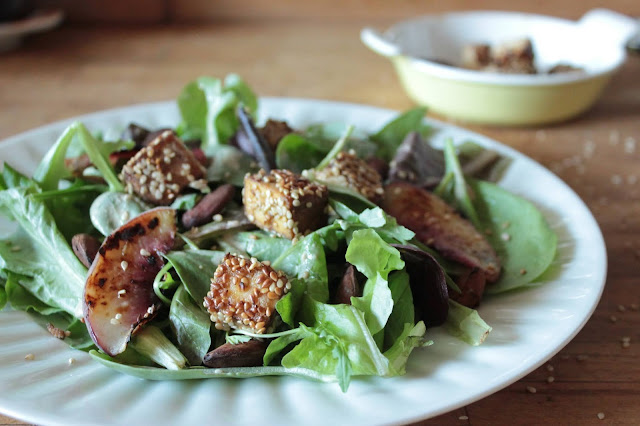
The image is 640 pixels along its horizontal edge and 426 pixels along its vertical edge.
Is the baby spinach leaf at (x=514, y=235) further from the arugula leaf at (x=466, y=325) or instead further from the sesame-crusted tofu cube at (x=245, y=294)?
the sesame-crusted tofu cube at (x=245, y=294)

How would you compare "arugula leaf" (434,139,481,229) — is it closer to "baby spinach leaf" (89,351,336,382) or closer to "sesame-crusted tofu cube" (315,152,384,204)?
"sesame-crusted tofu cube" (315,152,384,204)

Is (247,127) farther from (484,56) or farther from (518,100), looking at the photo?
(484,56)

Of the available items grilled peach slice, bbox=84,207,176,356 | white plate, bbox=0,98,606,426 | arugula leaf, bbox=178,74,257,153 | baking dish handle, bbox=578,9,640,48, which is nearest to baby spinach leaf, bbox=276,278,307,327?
white plate, bbox=0,98,606,426

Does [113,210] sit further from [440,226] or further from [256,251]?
[440,226]

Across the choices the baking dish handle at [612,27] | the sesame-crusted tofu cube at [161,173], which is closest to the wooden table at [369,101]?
the baking dish handle at [612,27]

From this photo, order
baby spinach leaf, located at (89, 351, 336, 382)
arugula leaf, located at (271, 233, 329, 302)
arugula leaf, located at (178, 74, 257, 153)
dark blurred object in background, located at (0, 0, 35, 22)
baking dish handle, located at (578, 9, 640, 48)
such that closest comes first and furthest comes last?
baby spinach leaf, located at (89, 351, 336, 382) → arugula leaf, located at (271, 233, 329, 302) → arugula leaf, located at (178, 74, 257, 153) → baking dish handle, located at (578, 9, 640, 48) → dark blurred object in background, located at (0, 0, 35, 22)

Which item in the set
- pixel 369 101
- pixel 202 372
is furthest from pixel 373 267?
pixel 369 101

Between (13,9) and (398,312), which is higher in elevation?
(13,9)
